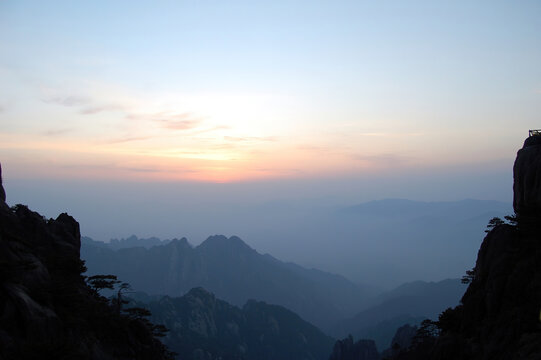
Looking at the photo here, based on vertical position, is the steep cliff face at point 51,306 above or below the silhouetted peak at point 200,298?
above

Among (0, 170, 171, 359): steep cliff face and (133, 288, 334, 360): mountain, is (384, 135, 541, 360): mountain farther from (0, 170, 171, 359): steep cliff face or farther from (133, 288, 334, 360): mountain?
(133, 288, 334, 360): mountain

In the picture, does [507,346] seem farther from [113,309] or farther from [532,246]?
[113,309]

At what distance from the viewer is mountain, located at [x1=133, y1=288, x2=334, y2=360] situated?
154 m

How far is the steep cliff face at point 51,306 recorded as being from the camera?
24531 mm

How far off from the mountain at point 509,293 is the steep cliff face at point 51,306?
28668mm

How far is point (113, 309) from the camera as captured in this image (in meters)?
43.5

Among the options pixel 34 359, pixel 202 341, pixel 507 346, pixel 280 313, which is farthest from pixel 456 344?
pixel 280 313

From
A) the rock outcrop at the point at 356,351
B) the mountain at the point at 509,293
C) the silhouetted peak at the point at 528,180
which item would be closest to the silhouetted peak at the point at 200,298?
the rock outcrop at the point at 356,351

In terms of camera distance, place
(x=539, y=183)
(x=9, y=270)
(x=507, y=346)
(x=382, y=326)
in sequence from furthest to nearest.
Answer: (x=382, y=326) < (x=539, y=183) < (x=9, y=270) < (x=507, y=346)

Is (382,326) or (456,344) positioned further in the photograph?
(382,326)

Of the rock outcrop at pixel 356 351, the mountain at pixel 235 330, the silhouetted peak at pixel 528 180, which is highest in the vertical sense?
the silhouetted peak at pixel 528 180

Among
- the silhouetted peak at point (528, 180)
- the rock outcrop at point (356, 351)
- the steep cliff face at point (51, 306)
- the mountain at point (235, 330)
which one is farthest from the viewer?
the mountain at point (235, 330)

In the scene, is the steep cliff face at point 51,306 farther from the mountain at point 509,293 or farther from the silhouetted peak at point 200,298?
the silhouetted peak at point 200,298

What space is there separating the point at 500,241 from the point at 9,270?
4097 cm
